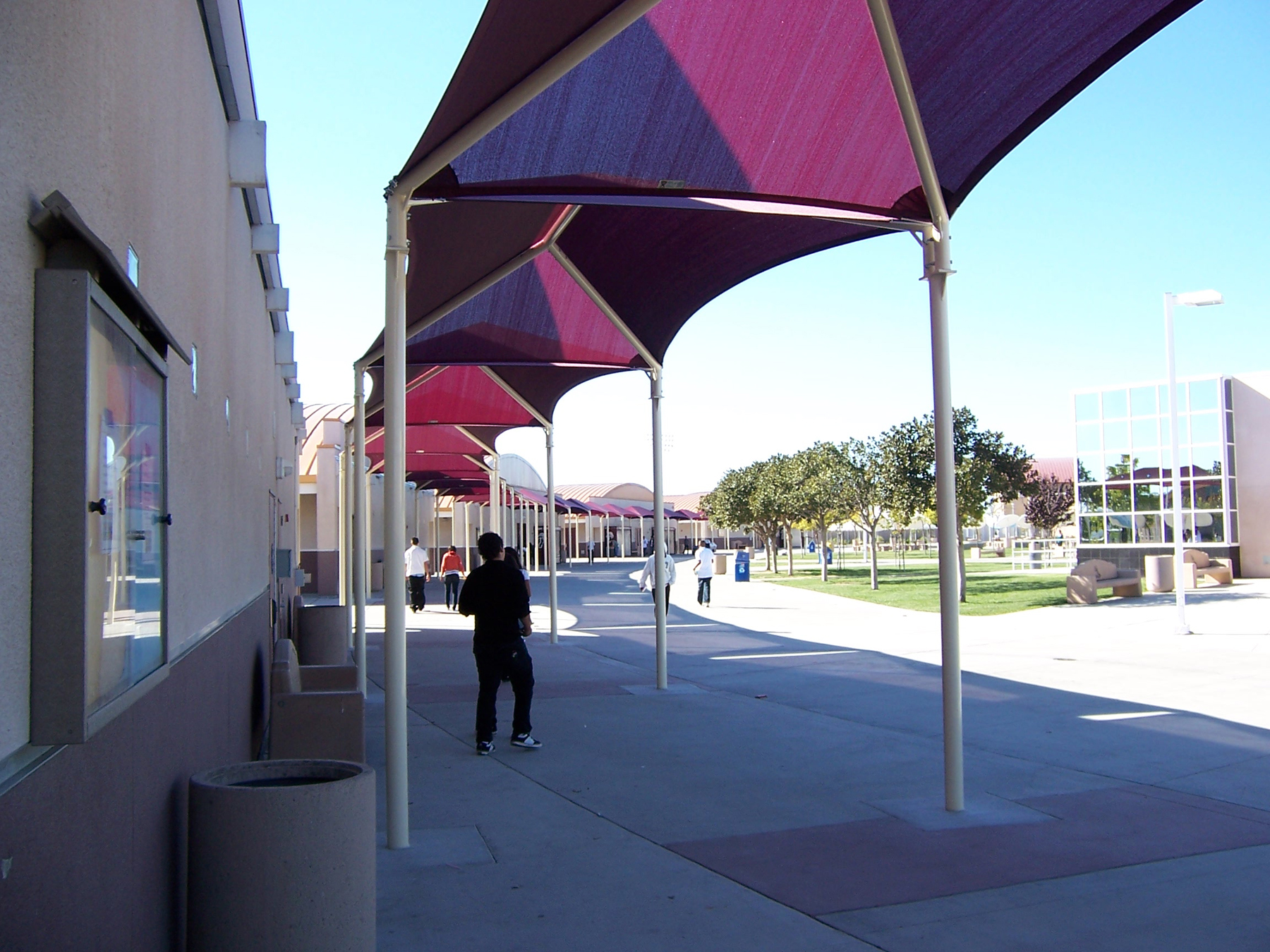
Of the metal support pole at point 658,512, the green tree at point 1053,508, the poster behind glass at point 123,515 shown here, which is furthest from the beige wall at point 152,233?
the green tree at point 1053,508

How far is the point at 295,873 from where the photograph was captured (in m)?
3.74

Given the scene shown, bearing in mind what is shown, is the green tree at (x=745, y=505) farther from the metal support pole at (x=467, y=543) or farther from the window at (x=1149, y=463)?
the window at (x=1149, y=463)

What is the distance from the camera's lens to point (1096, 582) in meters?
25.0

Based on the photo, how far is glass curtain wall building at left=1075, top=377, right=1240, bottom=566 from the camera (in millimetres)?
34344

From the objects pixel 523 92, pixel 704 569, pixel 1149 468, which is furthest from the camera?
pixel 1149 468

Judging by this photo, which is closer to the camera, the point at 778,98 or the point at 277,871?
the point at 277,871

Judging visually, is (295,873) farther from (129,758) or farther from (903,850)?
(903,850)

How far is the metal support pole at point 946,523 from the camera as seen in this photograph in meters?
6.57

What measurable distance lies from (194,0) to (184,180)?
1.04m

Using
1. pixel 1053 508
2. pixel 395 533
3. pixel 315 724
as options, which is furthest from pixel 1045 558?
pixel 395 533

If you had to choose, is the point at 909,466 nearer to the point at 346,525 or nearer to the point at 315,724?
the point at 346,525

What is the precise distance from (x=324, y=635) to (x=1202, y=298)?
45.7 ft

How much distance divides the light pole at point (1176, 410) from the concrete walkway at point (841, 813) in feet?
9.26

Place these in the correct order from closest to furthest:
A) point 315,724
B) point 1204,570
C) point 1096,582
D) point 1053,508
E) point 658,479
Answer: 1. point 315,724
2. point 658,479
3. point 1096,582
4. point 1204,570
5. point 1053,508
